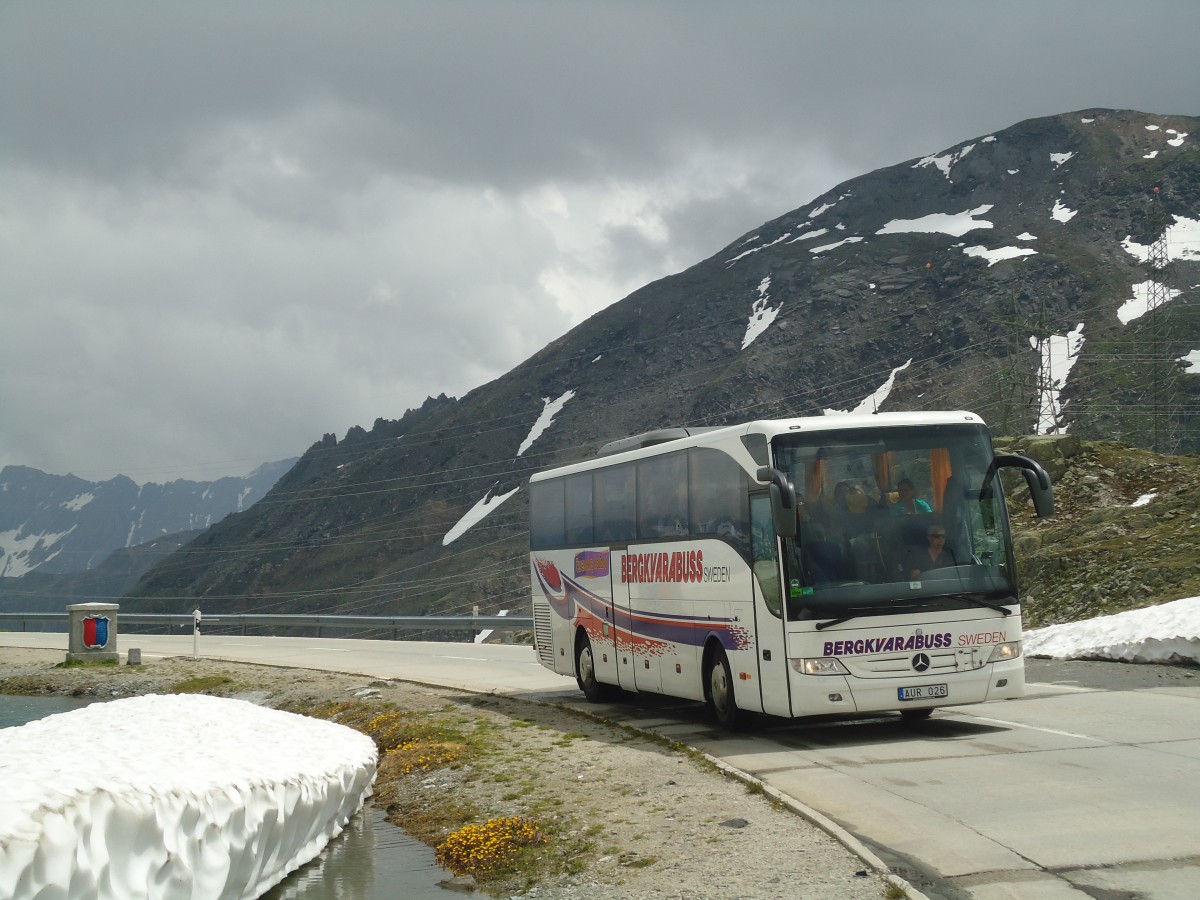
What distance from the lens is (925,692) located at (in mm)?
13164

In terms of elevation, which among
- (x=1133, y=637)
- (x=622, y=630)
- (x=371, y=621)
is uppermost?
(x=371, y=621)

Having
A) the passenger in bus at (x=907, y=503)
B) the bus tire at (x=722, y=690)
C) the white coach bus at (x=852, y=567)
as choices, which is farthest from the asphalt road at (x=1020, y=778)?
the passenger in bus at (x=907, y=503)

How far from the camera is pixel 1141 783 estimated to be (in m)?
10.1

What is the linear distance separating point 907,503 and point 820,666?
1977 millimetres

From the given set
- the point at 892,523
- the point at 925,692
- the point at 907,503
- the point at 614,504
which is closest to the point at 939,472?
the point at 907,503

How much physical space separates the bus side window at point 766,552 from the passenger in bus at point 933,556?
4.55 feet

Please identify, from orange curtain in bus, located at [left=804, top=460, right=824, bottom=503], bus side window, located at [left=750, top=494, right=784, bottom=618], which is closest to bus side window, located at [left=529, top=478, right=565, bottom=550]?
bus side window, located at [left=750, top=494, right=784, bottom=618]

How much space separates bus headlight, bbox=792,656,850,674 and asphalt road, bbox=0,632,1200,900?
826 millimetres

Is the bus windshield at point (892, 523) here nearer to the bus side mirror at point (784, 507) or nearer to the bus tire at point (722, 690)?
the bus side mirror at point (784, 507)

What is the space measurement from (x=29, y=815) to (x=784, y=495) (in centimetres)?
773

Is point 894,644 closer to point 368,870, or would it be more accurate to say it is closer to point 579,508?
point 368,870

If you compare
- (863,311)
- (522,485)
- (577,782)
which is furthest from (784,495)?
(863,311)

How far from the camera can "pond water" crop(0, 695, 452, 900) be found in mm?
9414

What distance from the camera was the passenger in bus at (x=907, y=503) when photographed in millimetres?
13469
